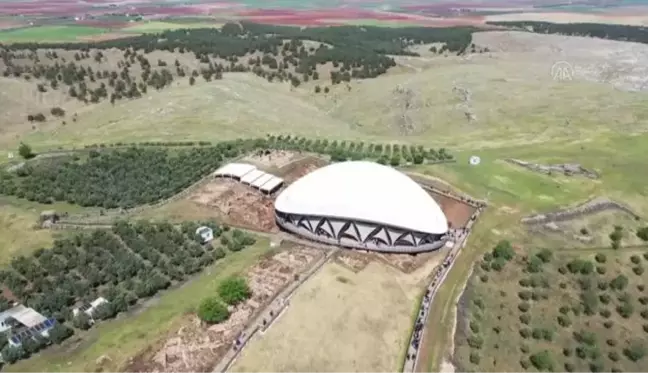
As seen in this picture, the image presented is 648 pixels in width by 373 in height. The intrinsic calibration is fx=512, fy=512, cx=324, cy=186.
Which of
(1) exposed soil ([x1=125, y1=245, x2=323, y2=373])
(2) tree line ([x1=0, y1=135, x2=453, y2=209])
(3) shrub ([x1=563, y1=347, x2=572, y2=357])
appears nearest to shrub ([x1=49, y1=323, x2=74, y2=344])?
(1) exposed soil ([x1=125, y1=245, x2=323, y2=373])

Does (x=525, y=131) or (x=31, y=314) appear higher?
(x=31, y=314)

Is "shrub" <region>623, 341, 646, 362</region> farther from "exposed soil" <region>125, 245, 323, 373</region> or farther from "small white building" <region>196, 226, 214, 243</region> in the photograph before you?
"small white building" <region>196, 226, 214, 243</region>

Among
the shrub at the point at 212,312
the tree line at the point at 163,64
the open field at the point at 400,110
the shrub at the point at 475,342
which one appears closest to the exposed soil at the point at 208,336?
the shrub at the point at 212,312

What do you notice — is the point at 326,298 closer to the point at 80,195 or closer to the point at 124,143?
the point at 80,195

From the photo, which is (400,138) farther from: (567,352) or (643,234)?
(567,352)

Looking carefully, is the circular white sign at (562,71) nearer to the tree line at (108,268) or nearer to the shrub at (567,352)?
the shrub at (567,352)

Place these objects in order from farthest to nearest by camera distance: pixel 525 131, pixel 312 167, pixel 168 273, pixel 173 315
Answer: pixel 525 131, pixel 312 167, pixel 168 273, pixel 173 315

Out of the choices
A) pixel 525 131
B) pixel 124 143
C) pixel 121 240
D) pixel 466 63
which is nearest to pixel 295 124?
pixel 124 143

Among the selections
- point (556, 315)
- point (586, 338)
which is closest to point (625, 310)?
point (586, 338)
